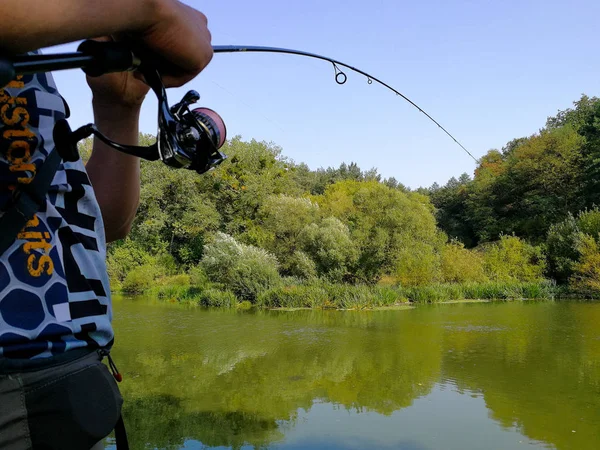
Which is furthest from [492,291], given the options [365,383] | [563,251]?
[365,383]

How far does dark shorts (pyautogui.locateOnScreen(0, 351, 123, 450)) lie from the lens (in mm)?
499

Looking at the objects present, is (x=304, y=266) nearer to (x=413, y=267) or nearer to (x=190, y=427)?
(x=413, y=267)

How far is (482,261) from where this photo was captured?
53.5 feet

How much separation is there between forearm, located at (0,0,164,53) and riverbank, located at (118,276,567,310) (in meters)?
11.9

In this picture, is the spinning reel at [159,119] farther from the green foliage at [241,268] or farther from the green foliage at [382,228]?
the green foliage at [382,228]

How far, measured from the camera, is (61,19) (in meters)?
0.44

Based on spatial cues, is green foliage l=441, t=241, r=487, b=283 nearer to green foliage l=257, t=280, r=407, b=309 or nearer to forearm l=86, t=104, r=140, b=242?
green foliage l=257, t=280, r=407, b=309

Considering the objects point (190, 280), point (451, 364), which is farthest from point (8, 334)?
point (190, 280)

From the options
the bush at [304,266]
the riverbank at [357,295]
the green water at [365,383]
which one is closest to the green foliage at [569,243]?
the riverbank at [357,295]

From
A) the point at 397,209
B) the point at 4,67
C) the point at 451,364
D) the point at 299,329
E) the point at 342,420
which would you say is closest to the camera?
the point at 4,67

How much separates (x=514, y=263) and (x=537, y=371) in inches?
438

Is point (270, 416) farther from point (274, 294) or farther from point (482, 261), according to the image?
point (482, 261)

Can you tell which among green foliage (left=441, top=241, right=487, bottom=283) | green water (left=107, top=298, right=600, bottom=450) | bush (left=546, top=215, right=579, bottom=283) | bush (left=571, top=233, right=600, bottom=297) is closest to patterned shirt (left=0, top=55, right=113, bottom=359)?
green water (left=107, top=298, right=600, bottom=450)

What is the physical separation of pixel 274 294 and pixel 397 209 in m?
4.42
